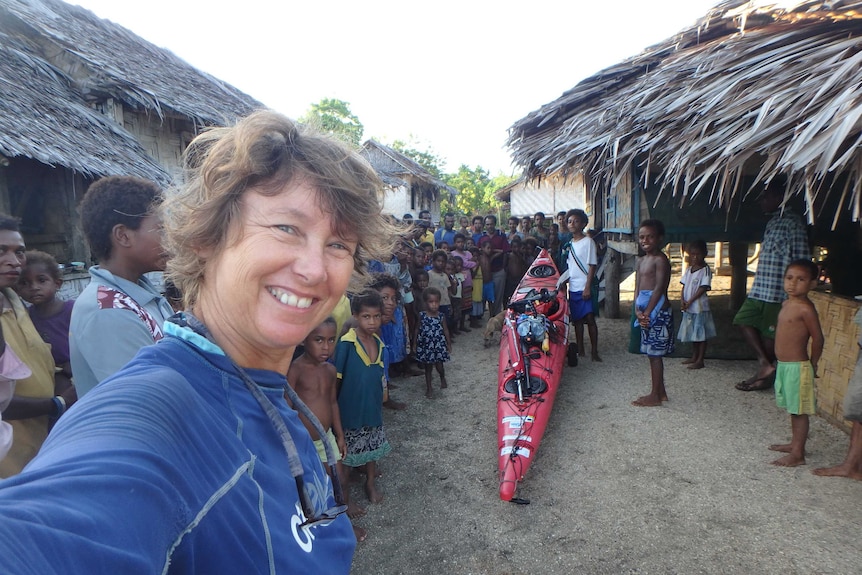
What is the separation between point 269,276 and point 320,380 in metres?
2.31

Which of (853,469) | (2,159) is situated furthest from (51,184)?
Answer: (853,469)

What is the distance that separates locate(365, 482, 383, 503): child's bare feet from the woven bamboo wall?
387 cm

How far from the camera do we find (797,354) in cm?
371

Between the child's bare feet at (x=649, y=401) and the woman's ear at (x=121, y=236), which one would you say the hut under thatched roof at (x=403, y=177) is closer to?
the child's bare feet at (x=649, y=401)

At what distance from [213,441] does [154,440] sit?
0.33 ft

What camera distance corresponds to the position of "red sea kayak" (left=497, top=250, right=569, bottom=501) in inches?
146

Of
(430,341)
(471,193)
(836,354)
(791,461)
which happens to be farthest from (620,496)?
(471,193)

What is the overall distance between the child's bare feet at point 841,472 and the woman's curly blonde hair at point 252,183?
4.02 metres

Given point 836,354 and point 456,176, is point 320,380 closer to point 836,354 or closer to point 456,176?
point 836,354

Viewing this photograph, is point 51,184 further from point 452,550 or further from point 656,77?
point 656,77

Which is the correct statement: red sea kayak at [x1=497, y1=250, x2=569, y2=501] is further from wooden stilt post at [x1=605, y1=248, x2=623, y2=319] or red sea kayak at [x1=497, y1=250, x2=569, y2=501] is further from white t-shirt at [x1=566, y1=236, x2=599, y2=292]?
wooden stilt post at [x1=605, y1=248, x2=623, y2=319]

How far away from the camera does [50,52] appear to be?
7.49 meters

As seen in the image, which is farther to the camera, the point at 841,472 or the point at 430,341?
the point at 430,341

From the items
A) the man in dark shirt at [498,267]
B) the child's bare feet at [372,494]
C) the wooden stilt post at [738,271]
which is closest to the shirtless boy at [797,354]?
the child's bare feet at [372,494]
